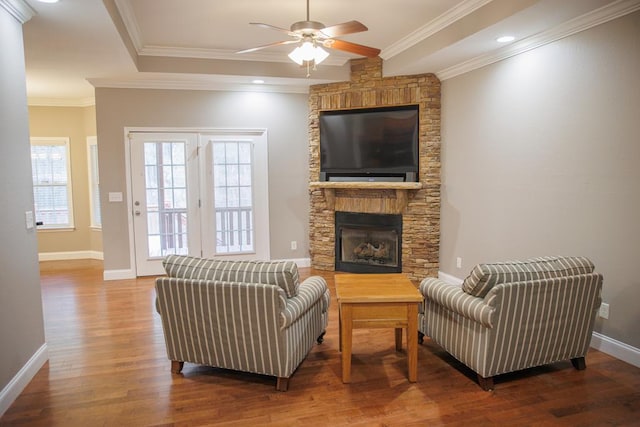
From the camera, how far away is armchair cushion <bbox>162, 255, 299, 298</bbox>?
2711 millimetres

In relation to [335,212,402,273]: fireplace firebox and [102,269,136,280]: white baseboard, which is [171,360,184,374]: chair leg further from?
[335,212,402,273]: fireplace firebox

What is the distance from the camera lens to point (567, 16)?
129 inches

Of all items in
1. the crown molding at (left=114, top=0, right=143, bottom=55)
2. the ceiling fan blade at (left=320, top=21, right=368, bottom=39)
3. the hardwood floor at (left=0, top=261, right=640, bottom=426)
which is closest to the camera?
the hardwood floor at (left=0, top=261, right=640, bottom=426)

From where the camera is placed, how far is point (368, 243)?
603cm

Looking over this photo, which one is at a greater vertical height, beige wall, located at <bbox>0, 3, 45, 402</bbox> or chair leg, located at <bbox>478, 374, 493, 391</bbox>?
beige wall, located at <bbox>0, 3, 45, 402</bbox>

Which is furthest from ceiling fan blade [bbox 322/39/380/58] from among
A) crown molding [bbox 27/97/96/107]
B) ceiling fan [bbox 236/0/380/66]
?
crown molding [bbox 27/97/96/107]

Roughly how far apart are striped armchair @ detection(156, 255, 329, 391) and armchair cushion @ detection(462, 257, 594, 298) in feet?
3.71

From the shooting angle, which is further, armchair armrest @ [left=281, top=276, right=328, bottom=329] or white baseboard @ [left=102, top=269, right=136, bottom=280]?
white baseboard @ [left=102, top=269, right=136, bottom=280]

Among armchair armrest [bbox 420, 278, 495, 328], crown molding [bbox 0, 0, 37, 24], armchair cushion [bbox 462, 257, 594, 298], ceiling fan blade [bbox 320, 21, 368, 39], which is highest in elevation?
crown molding [bbox 0, 0, 37, 24]

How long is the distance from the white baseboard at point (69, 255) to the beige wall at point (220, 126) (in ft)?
6.28

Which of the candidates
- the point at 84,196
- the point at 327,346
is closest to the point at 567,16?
the point at 327,346

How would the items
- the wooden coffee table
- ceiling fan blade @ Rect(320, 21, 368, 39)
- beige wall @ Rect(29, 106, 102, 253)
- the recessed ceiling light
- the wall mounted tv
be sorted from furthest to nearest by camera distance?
beige wall @ Rect(29, 106, 102, 253), the wall mounted tv, the recessed ceiling light, ceiling fan blade @ Rect(320, 21, 368, 39), the wooden coffee table

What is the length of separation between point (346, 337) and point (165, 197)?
3.94 meters

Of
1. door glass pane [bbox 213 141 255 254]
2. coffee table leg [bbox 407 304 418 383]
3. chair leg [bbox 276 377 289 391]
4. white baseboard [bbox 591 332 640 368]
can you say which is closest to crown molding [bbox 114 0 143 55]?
door glass pane [bbox 213 141 255 254]
